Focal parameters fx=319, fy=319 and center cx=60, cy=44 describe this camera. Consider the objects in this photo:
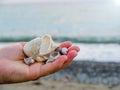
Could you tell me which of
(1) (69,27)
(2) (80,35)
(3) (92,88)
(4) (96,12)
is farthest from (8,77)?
(4) (96,12)

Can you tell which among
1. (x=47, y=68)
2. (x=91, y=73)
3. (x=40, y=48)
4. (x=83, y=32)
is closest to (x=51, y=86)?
(x=91, y=73)

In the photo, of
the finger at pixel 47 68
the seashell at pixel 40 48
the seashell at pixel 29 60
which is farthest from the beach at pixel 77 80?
the finger at pixel 47 68

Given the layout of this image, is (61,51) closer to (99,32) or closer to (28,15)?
(99,32)

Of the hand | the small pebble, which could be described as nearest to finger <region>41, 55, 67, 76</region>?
the hand

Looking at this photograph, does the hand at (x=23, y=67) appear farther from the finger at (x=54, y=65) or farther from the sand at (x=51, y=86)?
the sand at (x=51, y=86)

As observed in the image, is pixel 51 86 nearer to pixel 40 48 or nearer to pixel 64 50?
pixel 40 48

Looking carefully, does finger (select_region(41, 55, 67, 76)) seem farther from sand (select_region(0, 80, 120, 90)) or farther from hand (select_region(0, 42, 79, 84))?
sand (select_region(0, 80, 120, 90))
